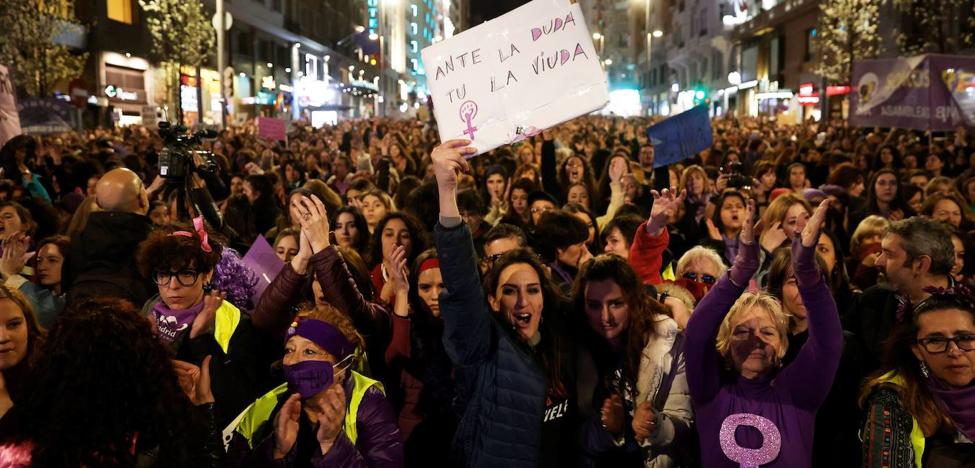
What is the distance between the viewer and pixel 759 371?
3758 mm

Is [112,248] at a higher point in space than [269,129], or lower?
lower

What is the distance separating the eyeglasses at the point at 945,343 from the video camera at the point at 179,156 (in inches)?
197

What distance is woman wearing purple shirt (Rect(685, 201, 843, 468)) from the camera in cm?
362

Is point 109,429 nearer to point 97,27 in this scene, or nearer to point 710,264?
point 710,264

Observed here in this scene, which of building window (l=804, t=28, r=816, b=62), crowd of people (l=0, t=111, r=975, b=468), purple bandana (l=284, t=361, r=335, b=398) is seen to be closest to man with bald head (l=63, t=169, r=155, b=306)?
crowd of people (l=0, t=111, r=975, b=468)

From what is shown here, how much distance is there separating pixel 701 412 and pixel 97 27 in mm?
41758

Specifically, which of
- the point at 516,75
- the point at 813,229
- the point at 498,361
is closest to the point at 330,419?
the point at 498,361

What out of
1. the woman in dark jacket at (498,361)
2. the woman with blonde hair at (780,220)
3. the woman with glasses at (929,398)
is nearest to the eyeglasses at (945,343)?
the woman with glasses at (929,398)

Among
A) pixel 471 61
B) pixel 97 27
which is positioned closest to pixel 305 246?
pixel 471 61

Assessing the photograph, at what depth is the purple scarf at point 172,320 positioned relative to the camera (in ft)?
14.1

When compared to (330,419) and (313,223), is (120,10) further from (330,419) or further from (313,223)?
(330,419)

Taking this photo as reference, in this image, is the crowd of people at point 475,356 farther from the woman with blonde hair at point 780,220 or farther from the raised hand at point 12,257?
the woman with blonde hair at point 780,220

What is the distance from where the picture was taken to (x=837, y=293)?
5.54 metres

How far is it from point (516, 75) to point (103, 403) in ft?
7.86
